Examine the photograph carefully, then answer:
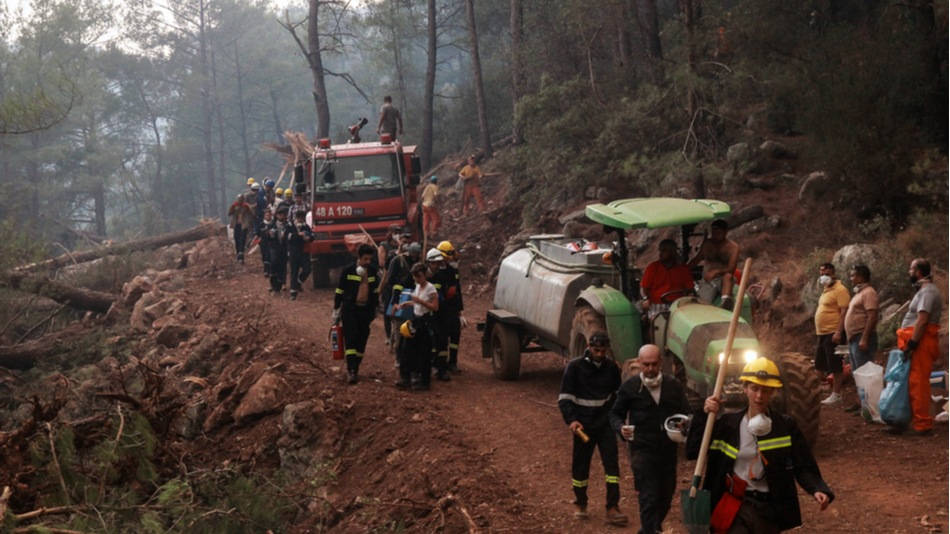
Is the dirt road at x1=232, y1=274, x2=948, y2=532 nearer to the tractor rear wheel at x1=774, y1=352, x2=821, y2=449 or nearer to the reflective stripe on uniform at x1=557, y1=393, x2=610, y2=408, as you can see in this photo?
the tractor rear wheel at x1=774, y1=352, x2=821, y2=449

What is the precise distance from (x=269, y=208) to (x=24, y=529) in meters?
15.6

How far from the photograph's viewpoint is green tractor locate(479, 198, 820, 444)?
30.7 ft

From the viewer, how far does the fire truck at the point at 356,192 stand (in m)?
21.0

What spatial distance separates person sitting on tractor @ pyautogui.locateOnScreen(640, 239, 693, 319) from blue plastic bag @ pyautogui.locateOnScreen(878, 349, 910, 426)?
2027mm

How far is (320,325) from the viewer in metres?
18.0

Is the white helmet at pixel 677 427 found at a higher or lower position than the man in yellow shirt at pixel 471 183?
lower

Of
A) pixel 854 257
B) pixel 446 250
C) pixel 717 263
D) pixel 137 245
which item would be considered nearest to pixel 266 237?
pixel 446 250

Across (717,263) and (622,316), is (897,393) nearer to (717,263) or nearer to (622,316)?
(717,263)

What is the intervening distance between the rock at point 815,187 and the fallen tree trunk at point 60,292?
1550 centimetres

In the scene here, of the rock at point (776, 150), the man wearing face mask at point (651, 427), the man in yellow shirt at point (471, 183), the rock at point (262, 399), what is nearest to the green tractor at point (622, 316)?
the man wearing face mask at point (651, 427)

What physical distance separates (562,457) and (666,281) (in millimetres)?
1997

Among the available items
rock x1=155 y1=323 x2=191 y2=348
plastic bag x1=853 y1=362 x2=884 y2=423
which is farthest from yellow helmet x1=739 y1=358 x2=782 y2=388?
rock x1=155 y1=323 x2=191 y2=348

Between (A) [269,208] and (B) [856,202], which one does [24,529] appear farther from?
(A) [269,208]

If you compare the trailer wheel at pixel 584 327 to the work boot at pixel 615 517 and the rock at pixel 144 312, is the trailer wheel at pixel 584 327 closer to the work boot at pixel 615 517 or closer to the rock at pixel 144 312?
the work boot at pixel 615 517
